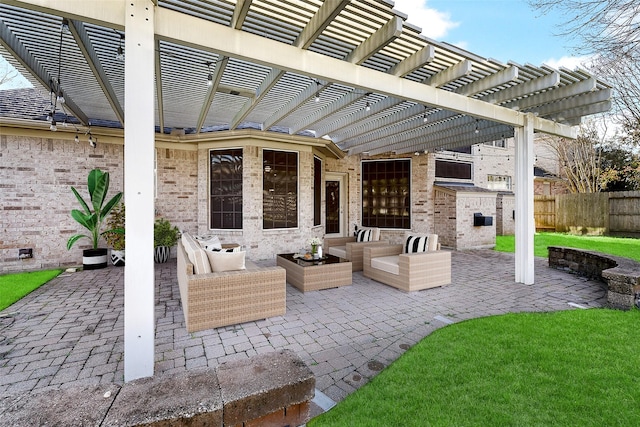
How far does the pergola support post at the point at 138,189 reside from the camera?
2729 millimetres

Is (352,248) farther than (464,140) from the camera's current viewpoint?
No

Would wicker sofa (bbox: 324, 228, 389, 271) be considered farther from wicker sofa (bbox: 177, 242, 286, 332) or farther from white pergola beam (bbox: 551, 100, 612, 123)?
white pergola beam (bbox: 551, 100, 612, 123)

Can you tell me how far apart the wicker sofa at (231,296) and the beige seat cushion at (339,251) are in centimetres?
346

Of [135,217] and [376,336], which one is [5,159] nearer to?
[135,217]

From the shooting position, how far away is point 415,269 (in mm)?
5551

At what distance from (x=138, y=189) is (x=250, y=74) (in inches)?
115

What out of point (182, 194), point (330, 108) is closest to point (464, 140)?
point (330, 108)

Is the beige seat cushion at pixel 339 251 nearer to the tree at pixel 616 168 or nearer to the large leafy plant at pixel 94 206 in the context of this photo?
the large leafy plant at pixel 94 206

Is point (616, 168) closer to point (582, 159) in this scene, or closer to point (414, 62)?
point (582, 159)

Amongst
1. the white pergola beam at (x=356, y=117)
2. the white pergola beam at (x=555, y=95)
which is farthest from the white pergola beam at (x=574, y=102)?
the white pergola beam at (x=356, y=117)

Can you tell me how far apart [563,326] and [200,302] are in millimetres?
4684

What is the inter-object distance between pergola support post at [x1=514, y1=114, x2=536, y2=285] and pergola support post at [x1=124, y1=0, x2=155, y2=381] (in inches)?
259

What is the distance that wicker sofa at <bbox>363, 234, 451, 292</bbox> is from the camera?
554cm

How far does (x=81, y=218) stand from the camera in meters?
7.07
